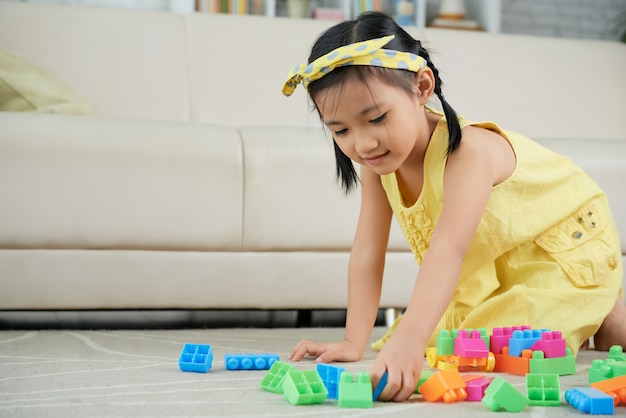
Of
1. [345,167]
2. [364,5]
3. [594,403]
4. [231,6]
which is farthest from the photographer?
[364,5]

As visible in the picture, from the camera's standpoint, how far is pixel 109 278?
180cm

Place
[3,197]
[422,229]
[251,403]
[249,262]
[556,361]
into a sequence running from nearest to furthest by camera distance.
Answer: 1. [251,403]
2. [556,361]
3. [422,229]
4. [3,197]
5. [249,262]

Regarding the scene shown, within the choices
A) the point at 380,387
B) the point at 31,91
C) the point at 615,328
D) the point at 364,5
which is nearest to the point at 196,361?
the point at 380,387

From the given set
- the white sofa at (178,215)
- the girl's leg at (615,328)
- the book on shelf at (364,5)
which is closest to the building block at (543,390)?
the girl's leg at (615,328)

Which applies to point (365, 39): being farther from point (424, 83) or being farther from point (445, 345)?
point (445, 345)

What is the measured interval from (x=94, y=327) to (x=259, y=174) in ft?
1.76

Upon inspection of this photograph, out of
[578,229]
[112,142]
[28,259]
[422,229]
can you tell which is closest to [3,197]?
[28,259]

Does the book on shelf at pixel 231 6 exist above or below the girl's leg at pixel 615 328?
above

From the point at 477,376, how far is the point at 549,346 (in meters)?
0.19

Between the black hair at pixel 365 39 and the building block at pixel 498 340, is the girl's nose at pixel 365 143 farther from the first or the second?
the building block at pixel 498 340

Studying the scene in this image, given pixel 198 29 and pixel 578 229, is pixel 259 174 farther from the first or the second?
pixel 198 29

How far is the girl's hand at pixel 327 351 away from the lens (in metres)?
1.30

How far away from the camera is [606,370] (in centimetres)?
105

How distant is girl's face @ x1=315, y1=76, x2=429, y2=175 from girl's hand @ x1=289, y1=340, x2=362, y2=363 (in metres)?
0.31
